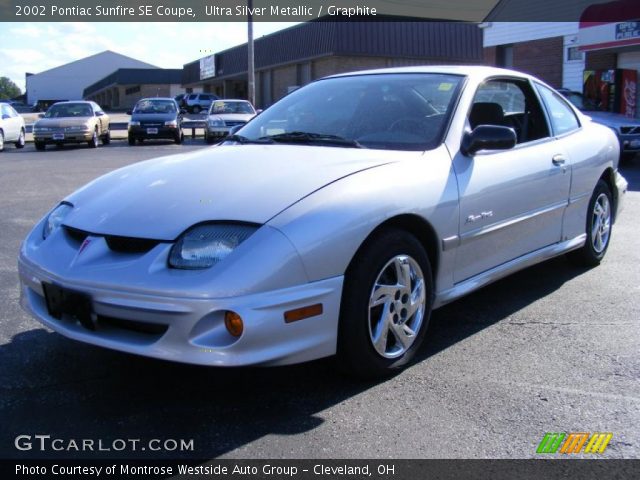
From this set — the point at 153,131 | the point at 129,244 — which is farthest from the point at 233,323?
the point at 153,131

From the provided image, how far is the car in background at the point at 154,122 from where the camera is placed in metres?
22.3

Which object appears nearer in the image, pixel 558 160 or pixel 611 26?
pixel 558 160

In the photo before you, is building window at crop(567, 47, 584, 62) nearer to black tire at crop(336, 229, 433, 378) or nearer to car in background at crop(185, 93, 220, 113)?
black tire at crop(336, 229, 433, 378)

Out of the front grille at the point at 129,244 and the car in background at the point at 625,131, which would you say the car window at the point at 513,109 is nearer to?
the front grille at the point at 129,244

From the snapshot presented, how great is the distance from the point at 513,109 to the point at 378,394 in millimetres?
2566

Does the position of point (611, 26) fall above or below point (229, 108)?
above

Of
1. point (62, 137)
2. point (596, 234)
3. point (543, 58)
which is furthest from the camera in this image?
point (543, 58)

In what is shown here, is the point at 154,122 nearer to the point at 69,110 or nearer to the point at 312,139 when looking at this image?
the point at 69,110

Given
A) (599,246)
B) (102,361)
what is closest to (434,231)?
(102,361)

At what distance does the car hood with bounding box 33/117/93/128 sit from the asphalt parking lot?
56.7ft

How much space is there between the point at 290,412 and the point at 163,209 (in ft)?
3.56

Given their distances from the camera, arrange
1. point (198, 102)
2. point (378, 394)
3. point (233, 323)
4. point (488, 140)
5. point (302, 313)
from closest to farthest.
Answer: point (233, 323), point (302, 313), point (378, 394), point (488, 140), point (198, 102)

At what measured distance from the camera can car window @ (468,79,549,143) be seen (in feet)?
14.9

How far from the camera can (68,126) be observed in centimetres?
2056
